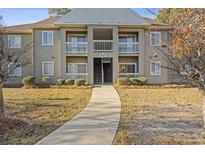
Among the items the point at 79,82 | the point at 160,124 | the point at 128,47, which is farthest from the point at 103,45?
the point at 160,124

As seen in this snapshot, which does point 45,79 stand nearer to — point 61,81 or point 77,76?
point 61,81

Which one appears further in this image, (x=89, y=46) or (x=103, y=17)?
(x=89, y=46)

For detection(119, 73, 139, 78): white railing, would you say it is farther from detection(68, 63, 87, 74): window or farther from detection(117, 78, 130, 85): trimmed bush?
detection(68, 63, 87, 74): window

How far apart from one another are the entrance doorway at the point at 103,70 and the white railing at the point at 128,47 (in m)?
1.71

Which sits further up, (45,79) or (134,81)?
(45,79)

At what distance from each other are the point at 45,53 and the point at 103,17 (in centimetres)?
607

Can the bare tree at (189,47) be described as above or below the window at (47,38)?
below

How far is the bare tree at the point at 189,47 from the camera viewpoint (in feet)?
25.7

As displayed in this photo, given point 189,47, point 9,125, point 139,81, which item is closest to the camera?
point 189,47

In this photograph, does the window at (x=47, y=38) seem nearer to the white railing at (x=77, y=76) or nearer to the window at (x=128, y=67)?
the white railing at (x=77, y=76)

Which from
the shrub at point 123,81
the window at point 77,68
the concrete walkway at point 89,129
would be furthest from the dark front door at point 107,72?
the concrete walkway at point 89,129

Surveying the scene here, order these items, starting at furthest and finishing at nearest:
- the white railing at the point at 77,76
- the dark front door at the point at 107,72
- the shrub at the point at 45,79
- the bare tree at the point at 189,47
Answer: the dark front door at the point at 107,72 → the white railing at the point at 77,76 → the shrub at the point at 45,79 → the bare tree at the point at 189,47

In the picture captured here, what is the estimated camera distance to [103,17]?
27.7 m
